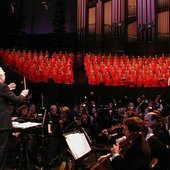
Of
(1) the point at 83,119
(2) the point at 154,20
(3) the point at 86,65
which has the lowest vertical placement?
(1) the point at 83,119

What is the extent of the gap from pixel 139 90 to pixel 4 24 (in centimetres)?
867

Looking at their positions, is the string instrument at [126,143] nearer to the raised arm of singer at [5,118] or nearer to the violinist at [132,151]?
the violinist at [132,151]

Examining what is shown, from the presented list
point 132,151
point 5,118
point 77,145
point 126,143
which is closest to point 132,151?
point 132,151

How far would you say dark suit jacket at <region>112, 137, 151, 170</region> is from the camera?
2.89 meters

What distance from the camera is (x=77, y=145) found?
3.47 meters

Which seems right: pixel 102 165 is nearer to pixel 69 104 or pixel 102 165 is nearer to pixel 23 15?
pixel 69 104

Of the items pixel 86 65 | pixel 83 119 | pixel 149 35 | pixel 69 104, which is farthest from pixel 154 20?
pixel 83 119

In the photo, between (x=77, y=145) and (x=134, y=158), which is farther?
(x=77, y=145)

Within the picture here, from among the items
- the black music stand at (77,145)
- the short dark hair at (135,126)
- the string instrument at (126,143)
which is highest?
the short dark hair at (135,126)

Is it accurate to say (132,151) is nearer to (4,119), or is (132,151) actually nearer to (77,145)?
(77,145)

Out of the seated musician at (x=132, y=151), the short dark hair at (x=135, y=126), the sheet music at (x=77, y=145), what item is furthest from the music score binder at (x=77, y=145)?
the short dark hair at (x=135, y=126)

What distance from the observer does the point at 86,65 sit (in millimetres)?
12492

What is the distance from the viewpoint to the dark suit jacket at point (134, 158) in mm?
2893

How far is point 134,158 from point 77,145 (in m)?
0.77
